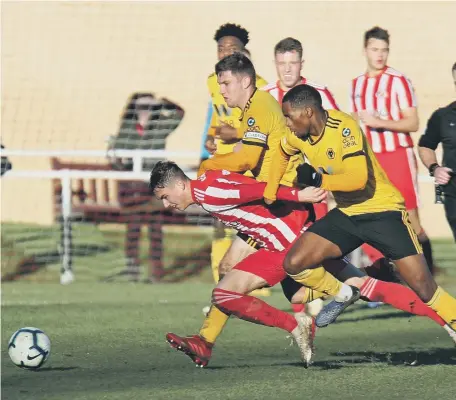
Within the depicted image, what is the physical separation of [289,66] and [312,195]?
235 cm

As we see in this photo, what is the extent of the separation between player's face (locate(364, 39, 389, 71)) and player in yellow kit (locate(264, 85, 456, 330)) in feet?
9.57

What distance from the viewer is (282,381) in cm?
680

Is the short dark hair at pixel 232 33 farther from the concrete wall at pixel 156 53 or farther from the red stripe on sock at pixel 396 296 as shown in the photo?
the concrete wall at pixel 156 53

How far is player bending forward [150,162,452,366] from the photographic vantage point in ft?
23.6

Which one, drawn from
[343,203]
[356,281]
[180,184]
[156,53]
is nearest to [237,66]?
[180,184]

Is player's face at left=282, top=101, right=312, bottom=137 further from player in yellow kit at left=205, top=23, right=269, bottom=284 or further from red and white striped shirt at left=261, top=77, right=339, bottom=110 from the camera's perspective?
red and white striped shirt at left=261, top=77, right=339, bottom=110

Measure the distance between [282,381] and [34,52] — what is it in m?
12.5

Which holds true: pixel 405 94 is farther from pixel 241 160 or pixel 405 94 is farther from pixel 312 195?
pixel 312 195

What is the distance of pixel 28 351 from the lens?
724 centimetres

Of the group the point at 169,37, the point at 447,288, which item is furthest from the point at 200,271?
the point at 169,37

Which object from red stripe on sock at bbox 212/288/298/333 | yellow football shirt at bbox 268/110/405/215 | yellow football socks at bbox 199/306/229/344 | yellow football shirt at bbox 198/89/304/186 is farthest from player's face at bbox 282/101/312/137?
yellow football socks at bbox 199/306/229/344

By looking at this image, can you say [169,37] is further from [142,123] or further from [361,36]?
[142,123]

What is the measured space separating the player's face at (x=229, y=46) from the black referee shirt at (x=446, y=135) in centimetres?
166

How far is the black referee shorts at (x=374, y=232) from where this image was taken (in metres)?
7.13
